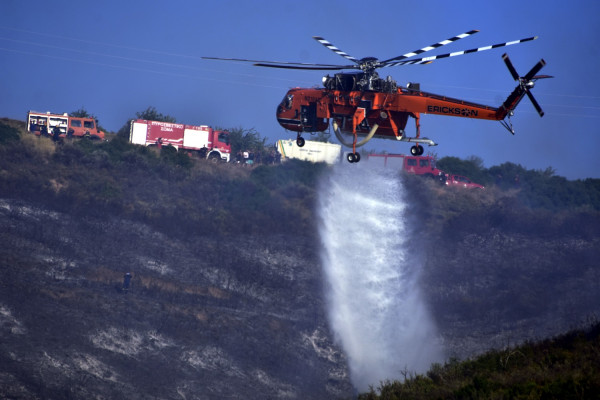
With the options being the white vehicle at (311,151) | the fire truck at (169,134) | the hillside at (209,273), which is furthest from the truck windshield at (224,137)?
the white vehicle at (311,151)

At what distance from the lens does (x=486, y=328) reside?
4034 centimetres

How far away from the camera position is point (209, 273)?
43812 mm

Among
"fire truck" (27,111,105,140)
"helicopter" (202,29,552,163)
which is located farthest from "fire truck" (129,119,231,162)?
"helicopter" (202,29,552,163)

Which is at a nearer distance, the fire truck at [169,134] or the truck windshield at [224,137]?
the fire truck at [169,134]

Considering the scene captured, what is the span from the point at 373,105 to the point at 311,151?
45692mm

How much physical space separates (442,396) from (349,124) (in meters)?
13.3

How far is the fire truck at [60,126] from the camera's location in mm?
63844

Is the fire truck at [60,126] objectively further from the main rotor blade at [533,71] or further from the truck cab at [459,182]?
the main rotor blade at [533,71]

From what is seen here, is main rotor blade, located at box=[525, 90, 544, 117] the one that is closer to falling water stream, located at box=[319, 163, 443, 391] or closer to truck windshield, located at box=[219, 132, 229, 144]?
falling water stream, located at box=[319, 163, 443, 391]

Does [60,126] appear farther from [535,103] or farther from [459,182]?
[535,103]

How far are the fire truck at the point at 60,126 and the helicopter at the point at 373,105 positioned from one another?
38.9 metres

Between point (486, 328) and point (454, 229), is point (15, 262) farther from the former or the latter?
point (454, 229)

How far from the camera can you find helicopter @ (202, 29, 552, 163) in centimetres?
2675

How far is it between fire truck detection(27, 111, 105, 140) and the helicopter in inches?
1531
